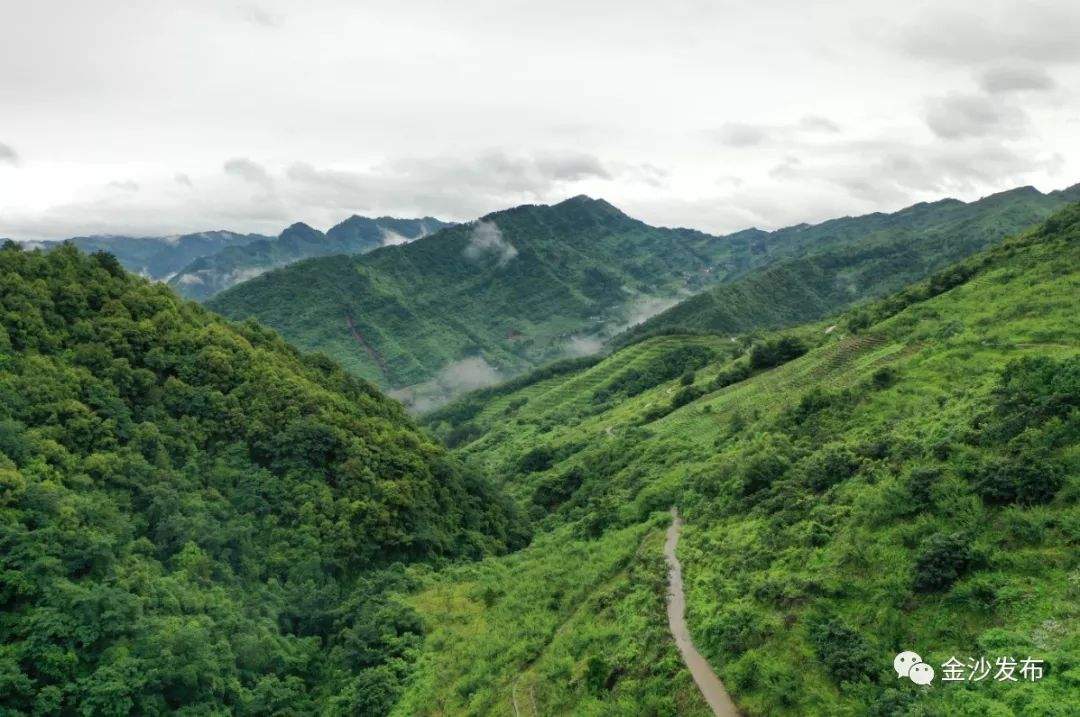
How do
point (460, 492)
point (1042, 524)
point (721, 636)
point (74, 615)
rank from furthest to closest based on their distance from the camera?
point (460, 492) < point (74, 615) < point (721, 636) < point (1042, 524)

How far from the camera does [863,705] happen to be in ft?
61.8

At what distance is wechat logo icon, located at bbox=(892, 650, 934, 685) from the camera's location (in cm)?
1864

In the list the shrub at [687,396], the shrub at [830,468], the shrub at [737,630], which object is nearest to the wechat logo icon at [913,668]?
the shrub at [737,630]

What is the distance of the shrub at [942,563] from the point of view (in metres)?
21.2

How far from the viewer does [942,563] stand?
2150cm

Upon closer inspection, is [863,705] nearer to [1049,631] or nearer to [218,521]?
[1049,631]

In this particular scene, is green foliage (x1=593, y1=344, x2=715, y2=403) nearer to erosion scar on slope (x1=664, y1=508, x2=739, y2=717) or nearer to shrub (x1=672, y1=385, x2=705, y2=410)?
shrub (x1=672, y1=385, x2=705, y2=410)

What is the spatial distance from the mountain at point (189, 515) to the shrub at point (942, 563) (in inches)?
972

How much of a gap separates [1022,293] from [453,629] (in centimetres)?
4454

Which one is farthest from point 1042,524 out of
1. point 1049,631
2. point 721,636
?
point 721,636

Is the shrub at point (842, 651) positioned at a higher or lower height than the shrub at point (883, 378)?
lower

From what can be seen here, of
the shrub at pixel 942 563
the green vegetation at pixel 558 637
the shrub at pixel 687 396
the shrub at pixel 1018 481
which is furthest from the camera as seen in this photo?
the shrub at pixel 687 396

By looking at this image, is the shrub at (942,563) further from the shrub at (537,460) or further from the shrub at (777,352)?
the shrub at (537,460)

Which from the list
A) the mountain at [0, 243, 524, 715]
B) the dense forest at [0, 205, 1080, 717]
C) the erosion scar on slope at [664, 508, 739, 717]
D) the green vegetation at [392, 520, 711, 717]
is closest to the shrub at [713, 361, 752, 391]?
the dense forest at [0, 205, 1080, 717]
